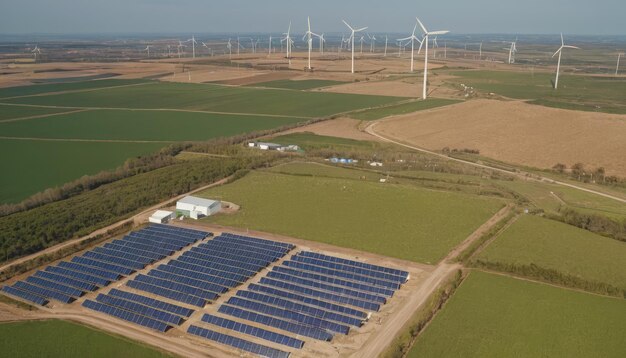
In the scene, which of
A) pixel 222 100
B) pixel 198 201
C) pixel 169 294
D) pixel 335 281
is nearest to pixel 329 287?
pixel 335 281

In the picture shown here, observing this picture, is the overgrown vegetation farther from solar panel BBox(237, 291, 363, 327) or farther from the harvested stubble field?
the harvested stubble field

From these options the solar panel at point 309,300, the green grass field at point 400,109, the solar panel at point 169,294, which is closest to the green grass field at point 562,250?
the solar panel at point 309,300

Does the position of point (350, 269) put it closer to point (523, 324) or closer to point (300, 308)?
point (300, 308)

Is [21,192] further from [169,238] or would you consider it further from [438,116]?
[438,116]

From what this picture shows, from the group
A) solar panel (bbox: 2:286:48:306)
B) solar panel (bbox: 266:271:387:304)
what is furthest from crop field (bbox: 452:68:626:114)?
solar panel (bbox: 2:286:48:306)

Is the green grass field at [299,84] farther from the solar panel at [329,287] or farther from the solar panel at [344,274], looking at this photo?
the solar panel at [329,287]

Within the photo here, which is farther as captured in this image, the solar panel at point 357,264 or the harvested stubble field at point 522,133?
the harvested stubble field at point 522,133
